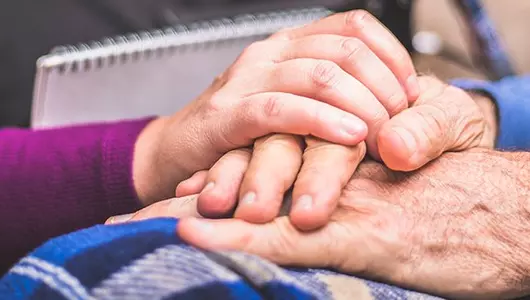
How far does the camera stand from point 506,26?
2.39 meters

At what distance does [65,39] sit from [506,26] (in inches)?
66.4

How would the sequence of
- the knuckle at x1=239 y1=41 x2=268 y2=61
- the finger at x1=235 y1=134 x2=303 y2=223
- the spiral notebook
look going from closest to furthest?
the finger at x1=235 y1=134 x2=303 y2=223
the knuckle at x1=239 y1=41 x2=268 y2=61
the spiral notebook

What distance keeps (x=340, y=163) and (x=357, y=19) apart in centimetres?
21

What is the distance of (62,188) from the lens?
32.4 inches

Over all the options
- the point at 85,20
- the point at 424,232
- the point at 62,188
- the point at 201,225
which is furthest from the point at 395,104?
the point at 85,20

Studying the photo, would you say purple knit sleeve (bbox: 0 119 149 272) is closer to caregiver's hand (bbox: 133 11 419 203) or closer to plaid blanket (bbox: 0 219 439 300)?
caregiver's hand (bbox: 133 11 419 203)

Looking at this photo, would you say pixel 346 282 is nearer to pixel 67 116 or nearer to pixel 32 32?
pixel 67 116

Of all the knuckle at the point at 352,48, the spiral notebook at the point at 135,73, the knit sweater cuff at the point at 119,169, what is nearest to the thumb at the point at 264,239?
the knuckle at the point at 352,48

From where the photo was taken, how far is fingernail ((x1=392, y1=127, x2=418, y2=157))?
57 cm

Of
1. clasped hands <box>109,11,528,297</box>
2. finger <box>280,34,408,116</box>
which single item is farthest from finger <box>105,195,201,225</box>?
finger <box>280,34,408,116</box>

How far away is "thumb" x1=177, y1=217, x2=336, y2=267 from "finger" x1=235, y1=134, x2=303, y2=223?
0.01 meters

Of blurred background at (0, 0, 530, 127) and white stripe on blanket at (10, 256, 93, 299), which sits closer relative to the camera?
white stripe on blanket at (10, 256, 93, 299)

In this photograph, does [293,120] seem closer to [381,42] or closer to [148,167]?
[381,42]

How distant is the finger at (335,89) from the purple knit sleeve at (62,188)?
263 mm
